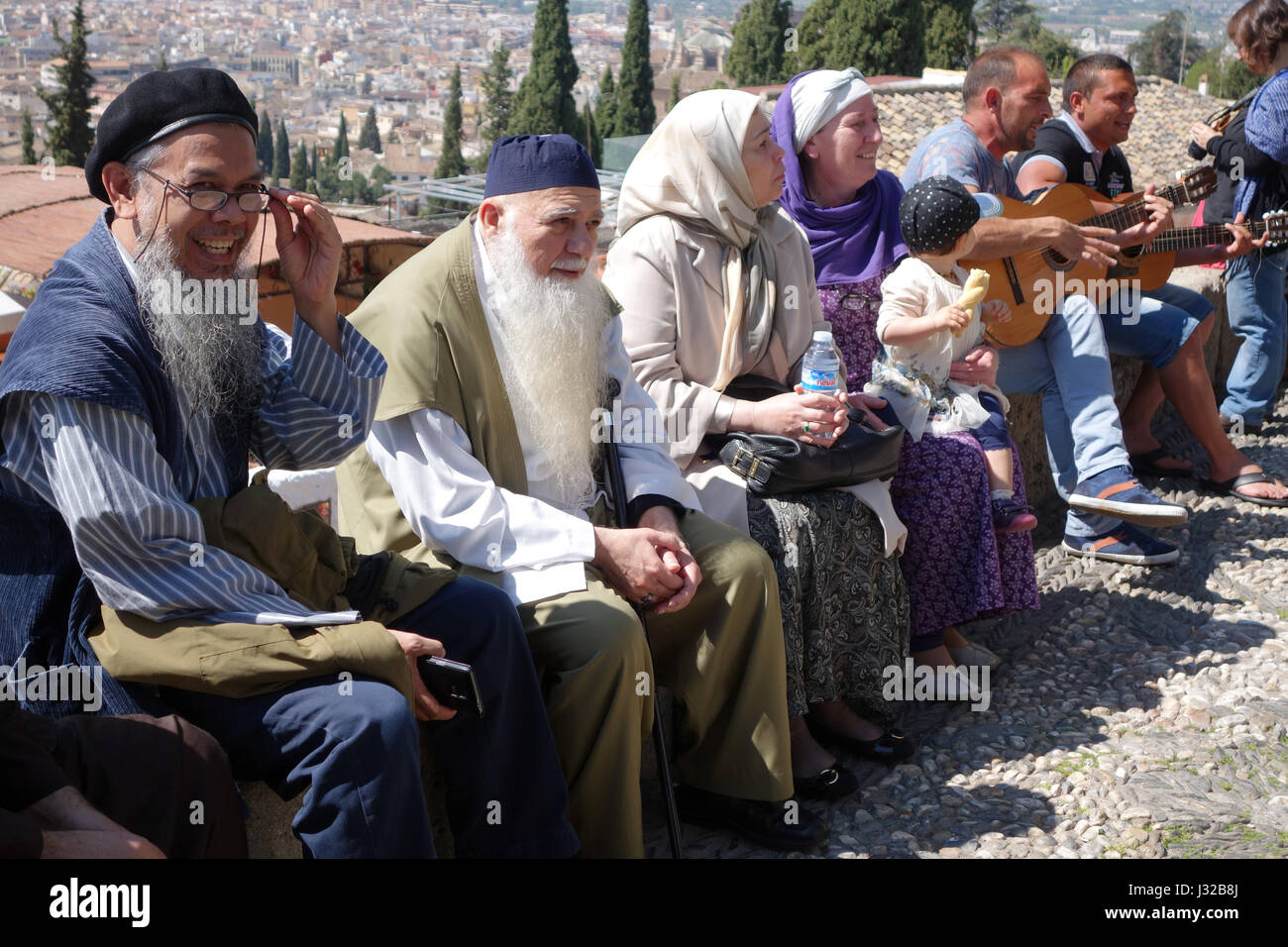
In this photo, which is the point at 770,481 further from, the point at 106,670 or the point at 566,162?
the point at 106,670

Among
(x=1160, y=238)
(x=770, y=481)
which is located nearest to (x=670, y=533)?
(x=770, y=481)

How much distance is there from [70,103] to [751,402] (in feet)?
130

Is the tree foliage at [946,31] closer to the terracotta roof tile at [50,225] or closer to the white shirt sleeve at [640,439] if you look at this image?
the terracotta roof tile at [50,225]

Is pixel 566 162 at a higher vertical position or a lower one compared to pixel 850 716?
higher

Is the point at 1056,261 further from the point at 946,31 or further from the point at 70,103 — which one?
the point at 70,103

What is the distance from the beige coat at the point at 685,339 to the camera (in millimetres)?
3666

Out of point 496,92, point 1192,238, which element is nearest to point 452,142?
point 496,92

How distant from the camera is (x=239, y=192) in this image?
97.5 inches

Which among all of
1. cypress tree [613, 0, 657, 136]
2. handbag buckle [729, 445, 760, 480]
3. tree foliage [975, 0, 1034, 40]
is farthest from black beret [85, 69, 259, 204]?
tree foliage [975, 0, 1034, 40]

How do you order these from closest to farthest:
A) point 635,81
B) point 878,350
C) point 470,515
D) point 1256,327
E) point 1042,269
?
point 470,515 → point 878,350 → point 1042,269 → point 1256,327 → point 635,81

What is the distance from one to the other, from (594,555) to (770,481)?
0.74m

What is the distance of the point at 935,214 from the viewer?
13.2 ft

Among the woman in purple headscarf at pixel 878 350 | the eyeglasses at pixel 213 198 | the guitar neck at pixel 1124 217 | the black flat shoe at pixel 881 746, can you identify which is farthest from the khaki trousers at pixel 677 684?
the guitar neck at pixel 1124 217

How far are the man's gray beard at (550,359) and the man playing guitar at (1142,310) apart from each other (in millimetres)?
2899
